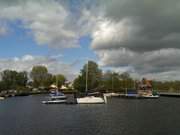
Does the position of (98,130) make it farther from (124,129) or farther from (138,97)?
(138,97)

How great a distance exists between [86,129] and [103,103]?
65.5 meters

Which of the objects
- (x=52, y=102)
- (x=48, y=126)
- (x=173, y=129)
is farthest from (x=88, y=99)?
(x=173, y=129)

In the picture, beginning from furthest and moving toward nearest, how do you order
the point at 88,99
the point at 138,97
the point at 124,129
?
the point at 138,97 < the point at 88,99 < the point at 124,129

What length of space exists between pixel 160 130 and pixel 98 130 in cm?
1006

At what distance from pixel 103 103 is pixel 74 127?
63116 mm

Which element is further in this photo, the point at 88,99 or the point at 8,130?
the point at 88,99

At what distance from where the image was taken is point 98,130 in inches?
2251

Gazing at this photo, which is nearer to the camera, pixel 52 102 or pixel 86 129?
pixel 86 129

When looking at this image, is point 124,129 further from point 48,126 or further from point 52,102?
point 52,102

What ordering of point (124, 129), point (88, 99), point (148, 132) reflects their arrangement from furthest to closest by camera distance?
point (88, 99), point (124, 129), point (148, 132)

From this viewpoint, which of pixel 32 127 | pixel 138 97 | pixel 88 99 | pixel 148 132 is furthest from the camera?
pixel 138 97

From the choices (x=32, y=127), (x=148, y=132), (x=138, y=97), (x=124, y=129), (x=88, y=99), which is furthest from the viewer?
(x=138, y=97)

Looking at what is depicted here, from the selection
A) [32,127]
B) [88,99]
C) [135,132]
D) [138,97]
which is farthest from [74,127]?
[138,97]

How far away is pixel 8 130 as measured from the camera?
2295 inches
